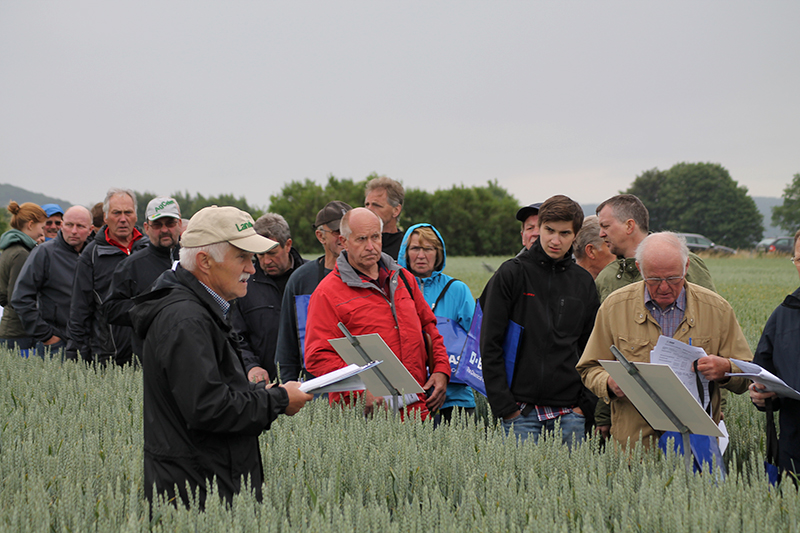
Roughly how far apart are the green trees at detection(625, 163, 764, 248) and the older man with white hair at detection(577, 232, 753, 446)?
289 ft

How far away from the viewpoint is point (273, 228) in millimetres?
5676

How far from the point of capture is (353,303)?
411 centimetres

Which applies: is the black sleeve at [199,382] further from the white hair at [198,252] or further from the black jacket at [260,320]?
the black jacket at [260,320]

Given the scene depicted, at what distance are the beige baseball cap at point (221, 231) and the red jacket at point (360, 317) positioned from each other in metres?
1.62

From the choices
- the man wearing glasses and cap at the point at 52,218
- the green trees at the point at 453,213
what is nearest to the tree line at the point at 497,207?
the green trees at the point at 453,213

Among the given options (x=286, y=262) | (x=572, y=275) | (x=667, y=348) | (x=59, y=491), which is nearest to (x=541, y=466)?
(x=667, y=348)

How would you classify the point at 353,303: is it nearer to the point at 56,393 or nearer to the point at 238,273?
the point at 238,273

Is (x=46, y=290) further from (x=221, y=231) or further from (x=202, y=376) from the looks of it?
(x=202, y=376)

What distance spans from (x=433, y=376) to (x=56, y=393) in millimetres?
3201

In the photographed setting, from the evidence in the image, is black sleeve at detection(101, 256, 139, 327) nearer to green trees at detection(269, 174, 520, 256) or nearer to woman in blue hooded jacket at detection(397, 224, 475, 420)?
woman in blue hooded jacket at detection(397, 224, 475, 420)

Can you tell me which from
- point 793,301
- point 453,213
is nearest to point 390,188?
point 793,301

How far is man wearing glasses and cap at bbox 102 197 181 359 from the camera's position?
5.41 meters

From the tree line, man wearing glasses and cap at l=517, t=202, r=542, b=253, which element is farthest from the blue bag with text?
the tree line

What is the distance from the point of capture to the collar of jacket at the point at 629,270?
14.9 ft
